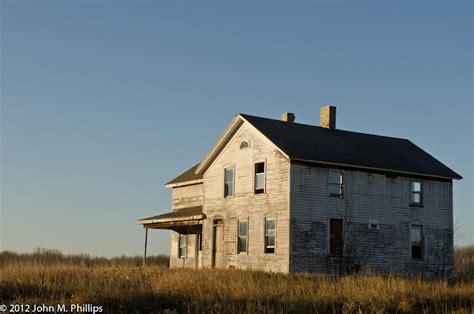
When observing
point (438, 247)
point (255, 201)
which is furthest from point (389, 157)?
point (255, 201)

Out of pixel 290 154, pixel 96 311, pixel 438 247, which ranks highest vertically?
pixel 290 154

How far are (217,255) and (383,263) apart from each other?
7.89m

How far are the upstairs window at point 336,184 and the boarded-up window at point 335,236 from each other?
121 cm

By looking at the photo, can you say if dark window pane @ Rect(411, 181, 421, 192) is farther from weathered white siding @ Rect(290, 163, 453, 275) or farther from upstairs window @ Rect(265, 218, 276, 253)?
upstairs window @ Rect(265, 218, 276, 253)

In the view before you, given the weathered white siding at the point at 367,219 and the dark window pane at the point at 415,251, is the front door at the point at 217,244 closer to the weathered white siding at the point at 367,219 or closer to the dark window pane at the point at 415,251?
the weathered white siding at the point at 367,219

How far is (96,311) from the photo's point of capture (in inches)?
678

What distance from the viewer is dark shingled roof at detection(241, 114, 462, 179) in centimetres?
3169

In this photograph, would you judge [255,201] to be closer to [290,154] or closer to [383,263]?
[290,154]

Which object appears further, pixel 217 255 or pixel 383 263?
pixel 217 255

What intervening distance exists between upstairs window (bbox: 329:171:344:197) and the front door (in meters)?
6.20

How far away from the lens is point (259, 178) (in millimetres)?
32562

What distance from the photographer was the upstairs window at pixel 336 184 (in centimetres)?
3159

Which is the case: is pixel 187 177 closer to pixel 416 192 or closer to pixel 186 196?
pixel 186 196

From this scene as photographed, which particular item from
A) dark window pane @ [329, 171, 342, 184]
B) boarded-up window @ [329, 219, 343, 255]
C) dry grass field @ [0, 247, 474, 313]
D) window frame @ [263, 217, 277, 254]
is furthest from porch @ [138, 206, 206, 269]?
dry grass field @ [0, 247, 474, 313]
